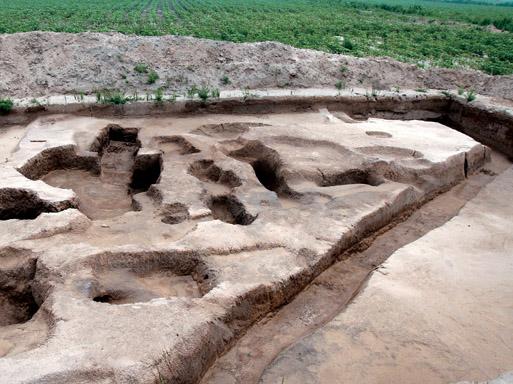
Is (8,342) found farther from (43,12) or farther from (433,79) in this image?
(43,12)

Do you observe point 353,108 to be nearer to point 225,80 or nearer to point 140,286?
point 225,80

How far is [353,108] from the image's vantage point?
9.86m

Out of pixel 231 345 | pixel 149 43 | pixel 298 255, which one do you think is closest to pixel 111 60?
pixel 149 43

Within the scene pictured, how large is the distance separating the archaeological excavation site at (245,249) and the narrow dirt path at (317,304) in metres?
0.02

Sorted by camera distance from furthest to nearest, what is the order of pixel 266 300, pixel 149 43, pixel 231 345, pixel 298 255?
pixel 149 43 → pixel 298 255 → pixel 266 300 → pixel 231 345

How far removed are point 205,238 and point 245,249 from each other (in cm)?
38

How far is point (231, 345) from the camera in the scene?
387 centimetres

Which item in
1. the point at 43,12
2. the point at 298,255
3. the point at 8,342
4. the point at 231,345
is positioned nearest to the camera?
the point at 8,342

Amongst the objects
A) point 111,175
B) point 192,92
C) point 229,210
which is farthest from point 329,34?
point 229,210

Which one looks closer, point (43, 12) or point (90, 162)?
point (90, 162)

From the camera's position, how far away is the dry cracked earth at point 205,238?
3.52 meters

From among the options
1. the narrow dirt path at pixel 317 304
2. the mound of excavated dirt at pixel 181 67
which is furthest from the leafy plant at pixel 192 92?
the narrow dirt path at pixel 317 304

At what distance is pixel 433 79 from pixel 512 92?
1.61 meters

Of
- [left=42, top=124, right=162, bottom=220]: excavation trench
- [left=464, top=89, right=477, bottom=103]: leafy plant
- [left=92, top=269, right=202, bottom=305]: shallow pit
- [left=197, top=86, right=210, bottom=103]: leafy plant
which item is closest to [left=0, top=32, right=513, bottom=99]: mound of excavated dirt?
[left=197, top=86, right=210, bottom=103]: leafy plant
